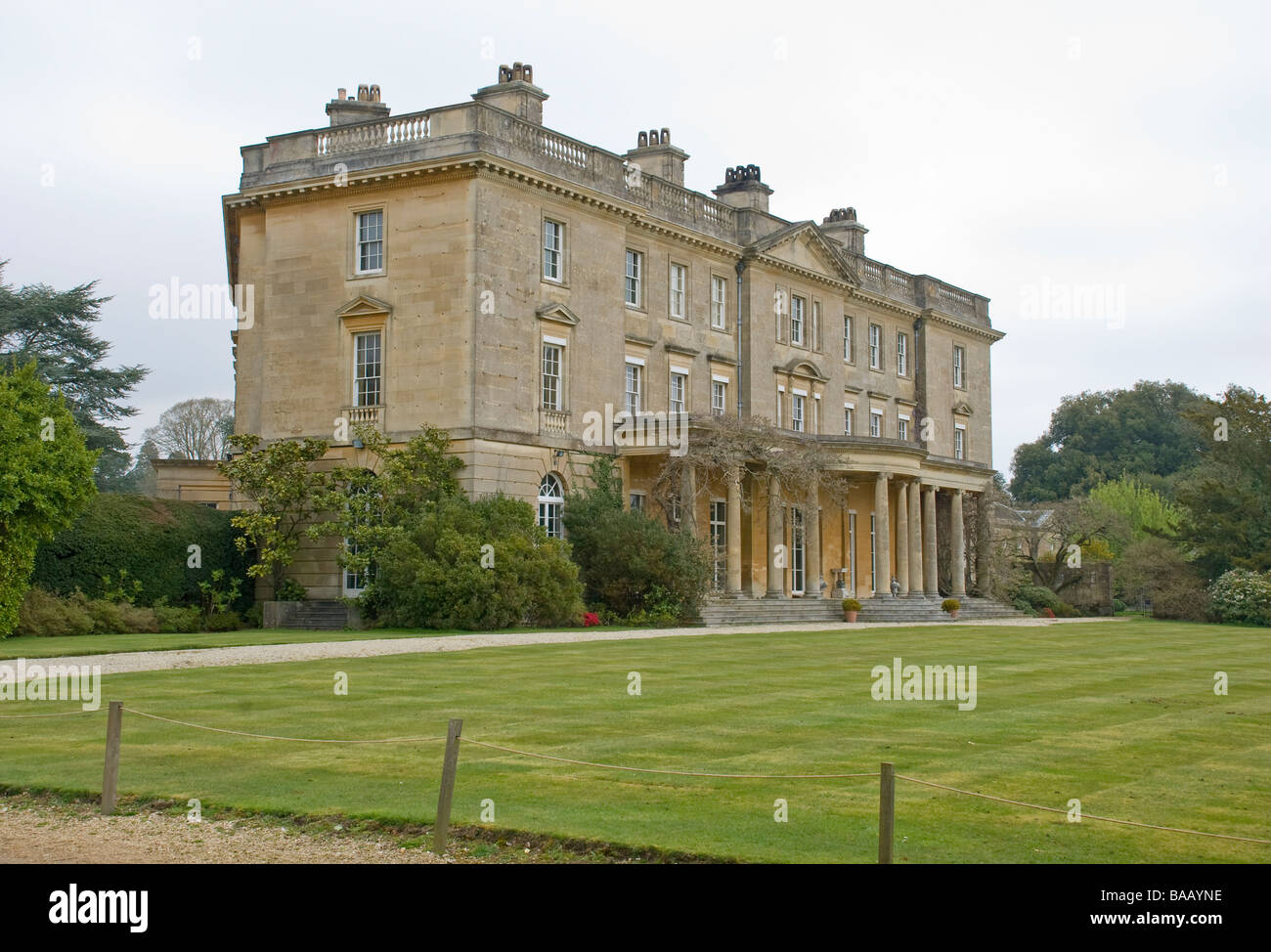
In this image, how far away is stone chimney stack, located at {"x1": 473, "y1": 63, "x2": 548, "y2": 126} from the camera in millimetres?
34125

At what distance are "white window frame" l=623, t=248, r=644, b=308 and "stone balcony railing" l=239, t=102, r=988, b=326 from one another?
1.36 m

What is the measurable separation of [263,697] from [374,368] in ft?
60.3

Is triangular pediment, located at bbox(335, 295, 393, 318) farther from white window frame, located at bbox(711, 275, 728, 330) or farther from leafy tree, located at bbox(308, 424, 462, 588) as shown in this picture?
white window frame, located at bbox(711, 275, 728, 330)

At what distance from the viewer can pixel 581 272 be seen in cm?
3500

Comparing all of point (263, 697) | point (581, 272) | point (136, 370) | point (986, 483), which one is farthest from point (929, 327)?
point (263, 697)

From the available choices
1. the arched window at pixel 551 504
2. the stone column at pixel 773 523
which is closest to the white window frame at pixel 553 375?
the arched window at pixel 551 504

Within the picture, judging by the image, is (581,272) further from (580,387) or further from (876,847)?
(876,847)

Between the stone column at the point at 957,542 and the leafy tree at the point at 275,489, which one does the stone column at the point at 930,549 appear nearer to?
the stone column at the point at 957,542

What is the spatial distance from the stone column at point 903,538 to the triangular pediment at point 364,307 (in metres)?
18.5

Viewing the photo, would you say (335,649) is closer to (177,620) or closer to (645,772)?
(177,620)

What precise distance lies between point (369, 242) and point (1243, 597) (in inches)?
1164

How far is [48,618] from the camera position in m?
26.3

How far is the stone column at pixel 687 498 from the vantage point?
113 feet
